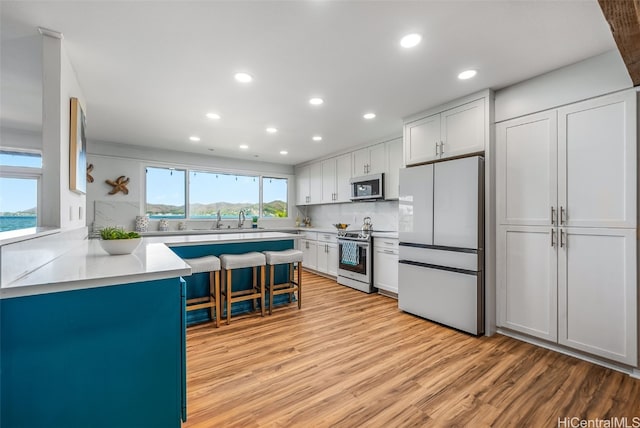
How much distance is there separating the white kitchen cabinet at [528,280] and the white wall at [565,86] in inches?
42.9

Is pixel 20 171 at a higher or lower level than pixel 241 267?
higher

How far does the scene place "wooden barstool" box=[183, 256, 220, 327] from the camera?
2.79 meters

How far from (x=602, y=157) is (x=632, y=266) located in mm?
827

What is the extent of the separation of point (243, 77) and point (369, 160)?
2728 mm

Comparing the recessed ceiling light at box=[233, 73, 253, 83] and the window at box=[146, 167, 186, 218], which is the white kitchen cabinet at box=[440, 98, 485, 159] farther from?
the window at box=[146, 167, 186, 218]

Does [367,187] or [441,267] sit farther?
[367,187]

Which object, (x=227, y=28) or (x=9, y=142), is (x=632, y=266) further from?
(x=9, y=142)

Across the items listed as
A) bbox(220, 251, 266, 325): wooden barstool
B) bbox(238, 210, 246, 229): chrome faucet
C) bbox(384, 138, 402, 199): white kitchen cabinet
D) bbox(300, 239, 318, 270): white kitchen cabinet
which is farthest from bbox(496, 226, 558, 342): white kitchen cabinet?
bbox(238, 210, 246, 229): chrome faucet

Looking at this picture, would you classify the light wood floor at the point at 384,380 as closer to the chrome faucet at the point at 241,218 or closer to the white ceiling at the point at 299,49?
the white ceiling at the point at 299,49

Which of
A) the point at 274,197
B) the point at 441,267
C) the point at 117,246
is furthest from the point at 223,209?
the point at 441,267

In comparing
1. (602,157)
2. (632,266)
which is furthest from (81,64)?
(632,266)

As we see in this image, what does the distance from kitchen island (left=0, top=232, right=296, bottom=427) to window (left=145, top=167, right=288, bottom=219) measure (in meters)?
4.21

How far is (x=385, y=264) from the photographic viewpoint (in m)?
4.01

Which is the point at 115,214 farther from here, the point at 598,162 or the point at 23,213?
the point at 598,162
